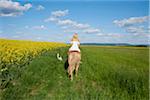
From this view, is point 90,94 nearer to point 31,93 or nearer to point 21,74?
point 31,93

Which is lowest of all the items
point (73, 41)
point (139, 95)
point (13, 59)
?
point (139, 95)

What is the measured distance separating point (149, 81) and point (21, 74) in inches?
157

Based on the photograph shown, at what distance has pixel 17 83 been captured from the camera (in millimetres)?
8117

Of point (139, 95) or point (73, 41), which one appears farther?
point (73, 41)

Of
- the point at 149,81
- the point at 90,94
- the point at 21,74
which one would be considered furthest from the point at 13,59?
the point at 149,81

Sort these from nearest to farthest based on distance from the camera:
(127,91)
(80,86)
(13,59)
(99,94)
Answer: (99,94)
(127,91)
(80,86)
(13,59)

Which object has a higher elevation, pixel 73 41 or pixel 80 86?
pixel 73 41

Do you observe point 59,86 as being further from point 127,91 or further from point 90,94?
point 127,91

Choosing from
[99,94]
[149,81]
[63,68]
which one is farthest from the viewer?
[63,68]

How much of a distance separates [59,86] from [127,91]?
6.14ft

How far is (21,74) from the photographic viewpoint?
9.23 meters

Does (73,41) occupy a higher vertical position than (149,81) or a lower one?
higher

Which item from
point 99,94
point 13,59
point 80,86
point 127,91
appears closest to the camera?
point 99,94

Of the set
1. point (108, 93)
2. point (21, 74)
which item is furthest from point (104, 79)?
point (21, 74)
